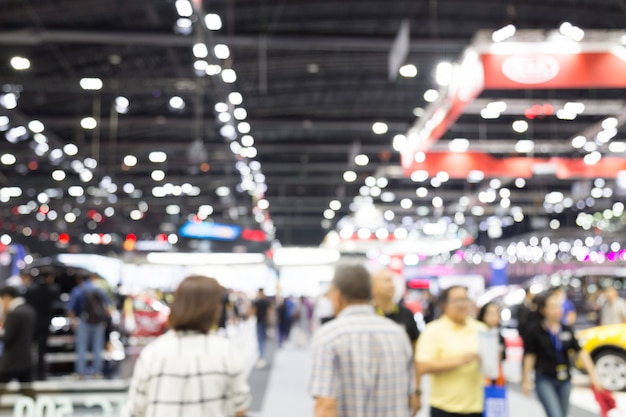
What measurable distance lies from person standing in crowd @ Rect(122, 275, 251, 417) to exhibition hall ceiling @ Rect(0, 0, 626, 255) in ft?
23.5

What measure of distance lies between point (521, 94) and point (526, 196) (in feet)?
48.4

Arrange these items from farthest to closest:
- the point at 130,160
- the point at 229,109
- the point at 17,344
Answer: the point at 130,160, the point at 229,109, the point at 17,344

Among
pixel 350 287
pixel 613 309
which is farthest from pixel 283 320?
pixel 350 287

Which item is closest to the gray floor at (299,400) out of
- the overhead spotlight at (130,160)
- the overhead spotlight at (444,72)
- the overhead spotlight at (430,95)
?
the overhead spotlight at (444,72)

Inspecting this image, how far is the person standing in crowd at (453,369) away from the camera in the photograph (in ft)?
13.9

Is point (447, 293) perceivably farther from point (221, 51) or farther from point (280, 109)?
point (280, 109)

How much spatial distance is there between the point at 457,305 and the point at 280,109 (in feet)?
60.7

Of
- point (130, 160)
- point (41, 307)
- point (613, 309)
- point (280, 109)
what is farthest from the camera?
point (130, 160)

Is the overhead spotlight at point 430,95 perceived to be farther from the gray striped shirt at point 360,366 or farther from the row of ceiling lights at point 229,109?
the gray striped shirt at point 360,366

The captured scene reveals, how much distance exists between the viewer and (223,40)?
14.3 meters

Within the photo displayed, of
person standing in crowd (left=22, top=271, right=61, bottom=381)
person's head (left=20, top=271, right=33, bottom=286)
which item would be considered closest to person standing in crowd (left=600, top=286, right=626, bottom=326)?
person standing in crowd (left=22, top=271, right=61, bottom=381)

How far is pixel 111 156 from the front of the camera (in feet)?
83.5

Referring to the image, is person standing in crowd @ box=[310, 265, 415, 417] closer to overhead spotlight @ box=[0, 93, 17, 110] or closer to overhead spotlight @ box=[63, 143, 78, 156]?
overhead spotlight @ box=[0, 93, 17, 110]

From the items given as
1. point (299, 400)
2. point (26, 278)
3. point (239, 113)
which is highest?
point (239, 113)
